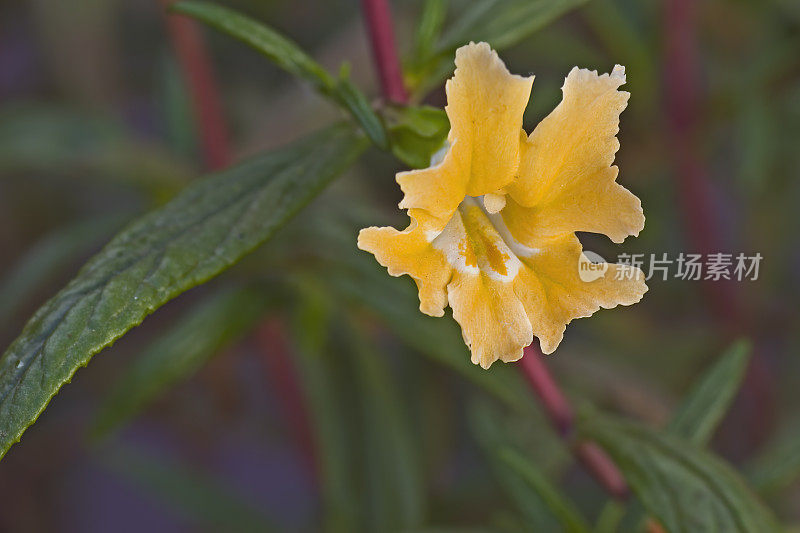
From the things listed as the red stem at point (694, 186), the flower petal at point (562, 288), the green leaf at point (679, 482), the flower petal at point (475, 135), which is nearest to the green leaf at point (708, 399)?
the green leaf at point (679, 482)

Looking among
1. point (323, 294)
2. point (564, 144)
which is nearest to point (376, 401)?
point (323, 294)

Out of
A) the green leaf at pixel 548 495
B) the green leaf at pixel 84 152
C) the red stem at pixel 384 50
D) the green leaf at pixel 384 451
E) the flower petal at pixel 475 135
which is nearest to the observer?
the flower petal at pixel 475 135

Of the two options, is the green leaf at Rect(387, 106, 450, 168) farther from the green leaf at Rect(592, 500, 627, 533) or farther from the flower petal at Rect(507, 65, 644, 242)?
the green leaf at Rect(592, 500, 627, 533)

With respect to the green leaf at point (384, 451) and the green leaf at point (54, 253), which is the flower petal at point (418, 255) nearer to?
the green leaf at point (384, 451)

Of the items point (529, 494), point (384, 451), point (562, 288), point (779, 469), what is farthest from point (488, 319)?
point (384, 451)

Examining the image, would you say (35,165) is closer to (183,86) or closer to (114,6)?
(183,86)

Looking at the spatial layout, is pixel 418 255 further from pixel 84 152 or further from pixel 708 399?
pixel 84 152

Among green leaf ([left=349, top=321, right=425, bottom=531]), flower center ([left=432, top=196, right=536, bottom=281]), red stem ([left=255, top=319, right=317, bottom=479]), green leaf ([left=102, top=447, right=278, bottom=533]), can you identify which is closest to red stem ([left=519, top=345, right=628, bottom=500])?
flower center ([left=432, top=196, right=536, bottom=281])

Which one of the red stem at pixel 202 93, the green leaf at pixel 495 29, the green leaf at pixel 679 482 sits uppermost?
the red stem at pixel 202 93
